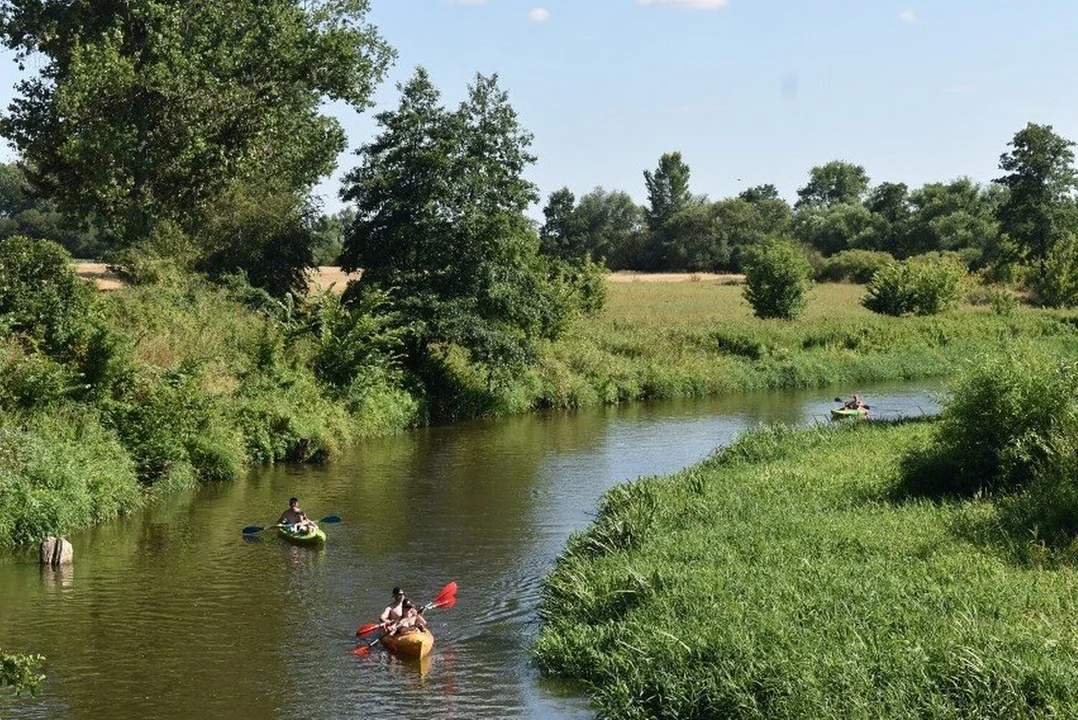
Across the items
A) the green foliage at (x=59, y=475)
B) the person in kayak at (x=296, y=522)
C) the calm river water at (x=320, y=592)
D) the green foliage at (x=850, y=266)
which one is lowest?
the calm river water at (x=320, y=592)

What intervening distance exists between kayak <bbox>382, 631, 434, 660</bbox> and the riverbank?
1774 millimetres

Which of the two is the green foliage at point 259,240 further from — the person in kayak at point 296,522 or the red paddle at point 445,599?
the red paddle at point 445,599

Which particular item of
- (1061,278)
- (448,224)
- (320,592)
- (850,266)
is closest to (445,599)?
(320,592)

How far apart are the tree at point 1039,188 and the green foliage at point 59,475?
70.0 meters

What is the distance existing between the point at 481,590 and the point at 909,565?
7348 millimetres

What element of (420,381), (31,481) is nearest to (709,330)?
(420,381)

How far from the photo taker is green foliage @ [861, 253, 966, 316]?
7281 cm

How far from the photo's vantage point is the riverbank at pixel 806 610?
13133 mm

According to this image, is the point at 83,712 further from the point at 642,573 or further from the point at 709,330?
the point at 709,330

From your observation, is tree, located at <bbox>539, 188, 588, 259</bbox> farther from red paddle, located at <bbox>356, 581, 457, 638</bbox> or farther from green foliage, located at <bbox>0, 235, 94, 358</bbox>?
red paddle, located at <bbox>356, 581, 457, 638</bbox>

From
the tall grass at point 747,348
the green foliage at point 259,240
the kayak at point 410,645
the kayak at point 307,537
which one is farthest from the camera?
the green foliage at point 259,240

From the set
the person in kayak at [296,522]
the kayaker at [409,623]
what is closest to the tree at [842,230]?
the person in kayak at [296,522]

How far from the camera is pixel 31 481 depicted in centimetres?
2488

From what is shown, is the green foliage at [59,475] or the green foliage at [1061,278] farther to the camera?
the green foliage at [1061,278]
